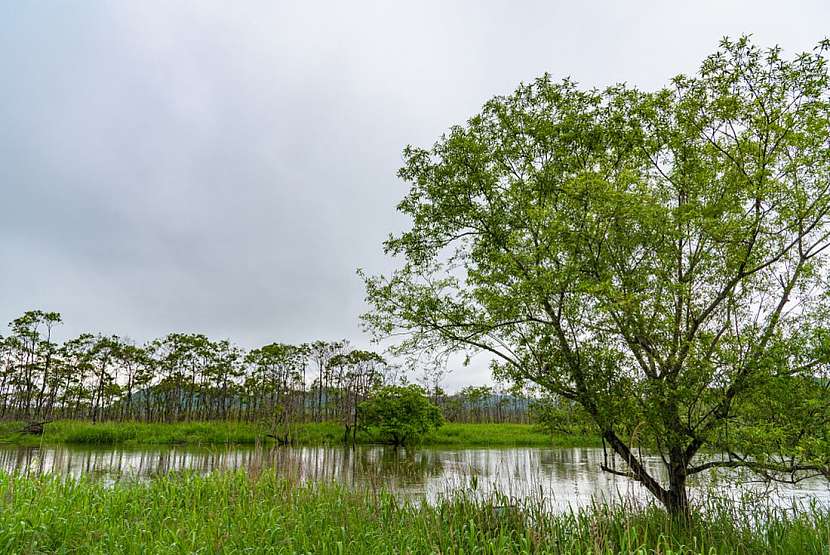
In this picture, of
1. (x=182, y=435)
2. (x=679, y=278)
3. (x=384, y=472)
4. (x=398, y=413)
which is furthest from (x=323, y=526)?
(x=182, y=435)

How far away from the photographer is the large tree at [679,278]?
6078 mm

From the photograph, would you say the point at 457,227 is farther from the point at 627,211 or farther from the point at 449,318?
the point at 627,211

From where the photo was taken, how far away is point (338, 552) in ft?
15.2

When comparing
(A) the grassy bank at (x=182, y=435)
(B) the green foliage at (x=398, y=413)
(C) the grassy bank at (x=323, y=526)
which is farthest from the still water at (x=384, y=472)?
(B) the green foliage at (x=398, y=413)

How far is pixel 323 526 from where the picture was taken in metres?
5.83

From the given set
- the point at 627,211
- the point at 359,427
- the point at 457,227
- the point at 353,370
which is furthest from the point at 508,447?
the point at 627,211

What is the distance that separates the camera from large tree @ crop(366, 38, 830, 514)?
→ 239 inches

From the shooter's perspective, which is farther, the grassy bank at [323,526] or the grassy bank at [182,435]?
the grassy bank at [182,435]

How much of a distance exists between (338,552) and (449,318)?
4.31m

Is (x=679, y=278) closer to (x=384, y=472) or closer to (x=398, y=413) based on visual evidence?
(x=384, y=472)

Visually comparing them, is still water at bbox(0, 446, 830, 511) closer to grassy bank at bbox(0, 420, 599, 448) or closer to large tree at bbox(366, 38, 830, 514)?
large tree at bbox(366, 38, 830, 514)

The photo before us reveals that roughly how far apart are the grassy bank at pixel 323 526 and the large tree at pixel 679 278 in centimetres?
85

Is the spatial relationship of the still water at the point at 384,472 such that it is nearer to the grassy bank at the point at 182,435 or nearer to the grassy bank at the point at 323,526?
the grassy bank at the point at 323,526

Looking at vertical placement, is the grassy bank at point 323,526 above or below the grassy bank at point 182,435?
above
